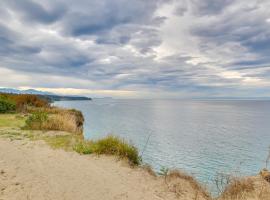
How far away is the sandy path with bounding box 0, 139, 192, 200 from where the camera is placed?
5.26m

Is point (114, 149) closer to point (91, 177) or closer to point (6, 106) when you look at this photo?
point (91, 177)

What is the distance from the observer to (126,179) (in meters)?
6.58

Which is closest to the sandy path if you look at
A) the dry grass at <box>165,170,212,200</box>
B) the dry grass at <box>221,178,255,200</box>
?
the dry grass at <box>165,170,212,200</box>

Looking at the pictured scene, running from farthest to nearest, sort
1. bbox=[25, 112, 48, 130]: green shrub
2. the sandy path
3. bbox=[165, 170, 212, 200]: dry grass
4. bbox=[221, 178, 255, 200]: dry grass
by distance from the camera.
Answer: bbox=[25, 112, 48, 130]: green shrub
bbox=[221, 178, 255, 200]: dry grass
bbox=[165, 170, 212, 200]: dry grass
the sandy path

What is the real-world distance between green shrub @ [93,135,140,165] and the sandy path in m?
0.49

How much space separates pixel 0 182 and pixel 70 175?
1580 millimetres

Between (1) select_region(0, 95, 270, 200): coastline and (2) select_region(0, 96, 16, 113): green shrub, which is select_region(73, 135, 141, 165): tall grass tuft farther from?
(2) select_region(0, 96, 16, 113): green shrub

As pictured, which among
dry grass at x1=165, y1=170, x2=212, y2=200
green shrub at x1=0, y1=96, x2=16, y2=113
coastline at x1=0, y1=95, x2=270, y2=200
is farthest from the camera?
green shrub at x1=0, y1=96, x2=16, y2=113

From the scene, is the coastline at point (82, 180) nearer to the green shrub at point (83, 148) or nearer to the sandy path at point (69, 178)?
the sandy path at point (69, 178)

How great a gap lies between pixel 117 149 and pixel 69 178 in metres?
2.65

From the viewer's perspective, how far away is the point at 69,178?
20.3 feet

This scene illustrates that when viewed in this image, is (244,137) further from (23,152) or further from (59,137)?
(23,152)

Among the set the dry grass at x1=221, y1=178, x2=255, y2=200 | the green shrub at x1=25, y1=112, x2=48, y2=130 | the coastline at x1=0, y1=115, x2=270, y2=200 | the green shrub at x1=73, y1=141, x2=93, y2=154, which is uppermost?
the green shrub at x1=25, y1=112, x2=48, y2=130

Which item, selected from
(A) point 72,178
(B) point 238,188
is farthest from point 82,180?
(B) point 238,188
